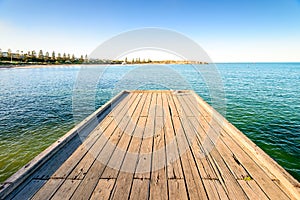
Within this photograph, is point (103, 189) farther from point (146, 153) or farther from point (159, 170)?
point (146, 153)

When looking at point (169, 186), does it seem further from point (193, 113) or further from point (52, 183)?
point (193, 113)

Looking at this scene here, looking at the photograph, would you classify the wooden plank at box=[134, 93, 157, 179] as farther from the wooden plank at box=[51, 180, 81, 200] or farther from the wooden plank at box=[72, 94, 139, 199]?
the wooden plank at box=[51, 180, 81, 200]

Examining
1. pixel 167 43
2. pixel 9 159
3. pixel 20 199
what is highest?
pixel 167 43

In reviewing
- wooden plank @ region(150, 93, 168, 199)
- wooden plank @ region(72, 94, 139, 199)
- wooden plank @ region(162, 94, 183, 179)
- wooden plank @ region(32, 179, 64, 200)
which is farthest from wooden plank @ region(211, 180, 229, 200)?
wooden plank @ region(32, 179, 64, 200)

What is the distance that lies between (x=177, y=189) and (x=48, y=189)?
1378 millimetres

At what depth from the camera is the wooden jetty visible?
1.77 m

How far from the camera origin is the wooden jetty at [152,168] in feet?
5.79

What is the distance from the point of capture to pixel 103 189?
181cm

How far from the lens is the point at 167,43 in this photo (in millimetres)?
4809

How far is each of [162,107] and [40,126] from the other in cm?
424

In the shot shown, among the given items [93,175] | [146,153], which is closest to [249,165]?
[146,153]

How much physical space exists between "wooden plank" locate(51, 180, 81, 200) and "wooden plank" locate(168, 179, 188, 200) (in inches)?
40.8

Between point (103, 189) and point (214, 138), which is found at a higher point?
point (214, 138)

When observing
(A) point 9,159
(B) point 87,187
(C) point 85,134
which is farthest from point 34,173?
(A) point 9,159
